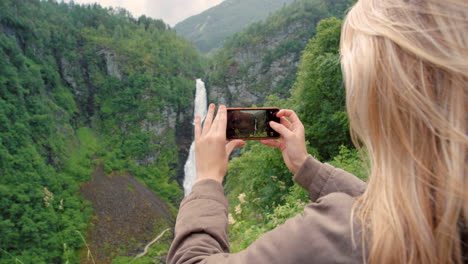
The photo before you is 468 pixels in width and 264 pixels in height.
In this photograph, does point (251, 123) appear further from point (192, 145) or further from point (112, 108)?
point (112, 108)

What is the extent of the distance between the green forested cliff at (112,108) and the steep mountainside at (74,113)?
146 mm

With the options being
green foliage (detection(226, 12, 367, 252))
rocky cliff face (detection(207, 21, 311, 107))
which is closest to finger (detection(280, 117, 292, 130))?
green foliage (detection(226, 12, 367, 252))

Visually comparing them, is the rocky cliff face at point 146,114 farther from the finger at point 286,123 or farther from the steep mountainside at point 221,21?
the steep mountainside at point 221,21

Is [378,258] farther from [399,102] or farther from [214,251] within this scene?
[214,251]

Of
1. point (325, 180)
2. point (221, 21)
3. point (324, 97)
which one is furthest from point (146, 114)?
point (221, 21)

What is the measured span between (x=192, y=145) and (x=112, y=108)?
17.0 m

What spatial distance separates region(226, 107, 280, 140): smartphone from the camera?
6.13 ft

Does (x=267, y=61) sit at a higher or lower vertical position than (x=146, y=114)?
higher

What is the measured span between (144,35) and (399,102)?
68.4m

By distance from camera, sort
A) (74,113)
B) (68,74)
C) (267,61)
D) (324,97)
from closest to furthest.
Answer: (324,97), (74,113), (68,74), (267,61)

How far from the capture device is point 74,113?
4403 cm

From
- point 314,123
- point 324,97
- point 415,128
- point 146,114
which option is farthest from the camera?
point 146,114

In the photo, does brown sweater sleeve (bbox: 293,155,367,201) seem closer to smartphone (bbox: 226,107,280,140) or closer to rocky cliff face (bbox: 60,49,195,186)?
smartphone (bbox: 226,107,280,140)

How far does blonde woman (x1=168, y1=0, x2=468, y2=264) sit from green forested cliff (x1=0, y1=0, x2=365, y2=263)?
22.4ft
